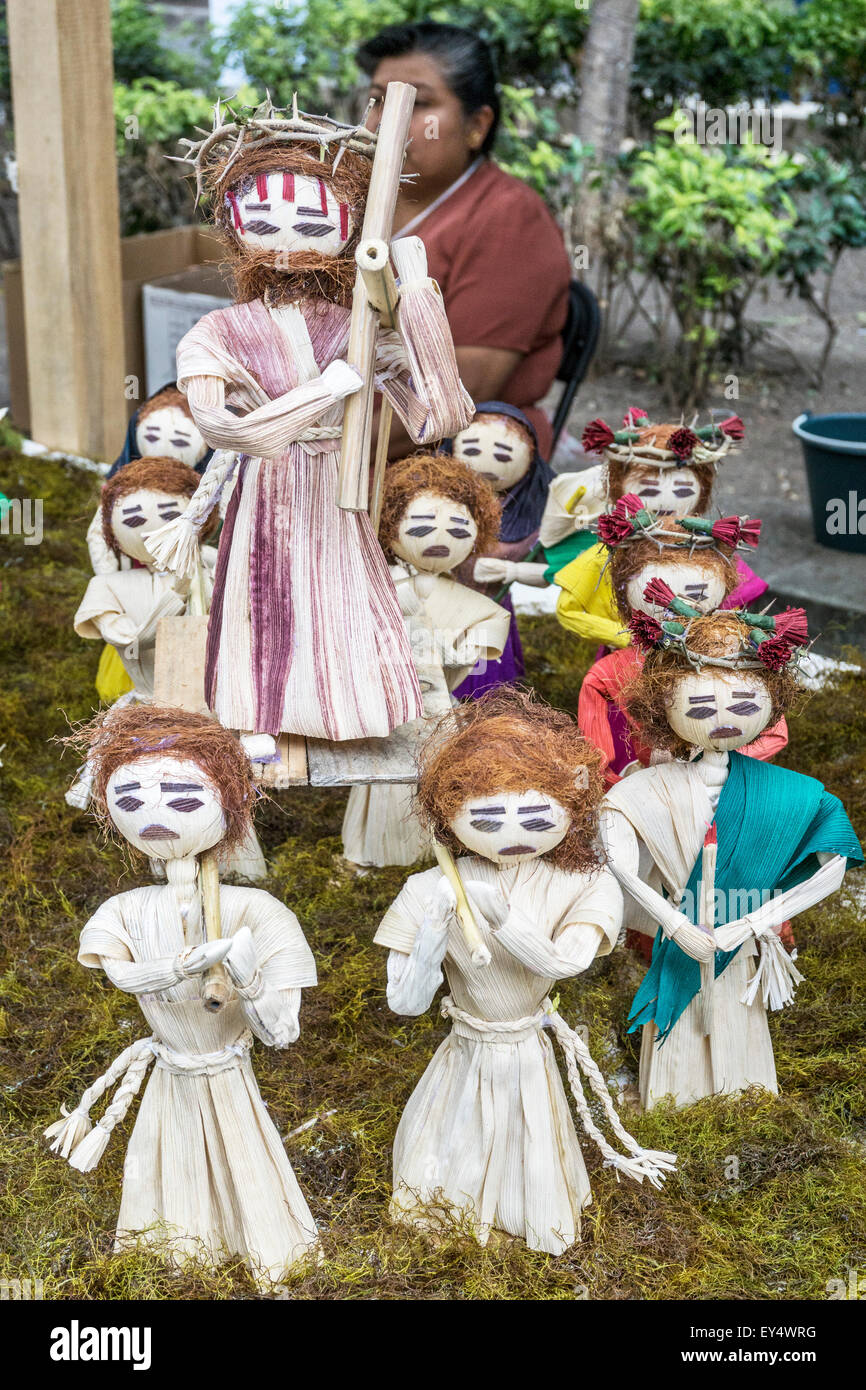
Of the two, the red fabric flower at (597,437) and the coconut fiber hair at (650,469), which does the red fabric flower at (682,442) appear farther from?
the red fabric flower at (597,437)

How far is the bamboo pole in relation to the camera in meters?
2.23

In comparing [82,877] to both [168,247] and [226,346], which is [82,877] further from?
[168,247]

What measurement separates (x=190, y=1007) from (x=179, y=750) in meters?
0.41

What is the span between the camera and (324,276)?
2.60 m

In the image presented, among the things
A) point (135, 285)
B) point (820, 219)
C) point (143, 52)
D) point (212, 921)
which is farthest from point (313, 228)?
point (143, 52)

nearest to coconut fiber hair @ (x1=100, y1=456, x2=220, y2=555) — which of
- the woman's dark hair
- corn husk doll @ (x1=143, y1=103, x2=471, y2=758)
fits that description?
corn husk doll @ (x1=143, y1=103, x2=471, y2=758)

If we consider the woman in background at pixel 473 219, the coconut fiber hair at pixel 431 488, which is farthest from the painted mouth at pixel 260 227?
the woman in background at pixel 473 219

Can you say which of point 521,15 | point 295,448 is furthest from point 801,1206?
point 521,15

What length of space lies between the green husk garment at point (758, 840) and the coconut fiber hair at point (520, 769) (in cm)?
36

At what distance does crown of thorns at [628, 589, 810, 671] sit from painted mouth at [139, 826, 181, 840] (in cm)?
92

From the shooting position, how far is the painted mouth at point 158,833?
220 cm

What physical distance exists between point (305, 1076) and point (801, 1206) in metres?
0.96

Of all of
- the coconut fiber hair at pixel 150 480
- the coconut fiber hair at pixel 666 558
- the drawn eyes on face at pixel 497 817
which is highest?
the coconut fiber hair at pixel 150 480

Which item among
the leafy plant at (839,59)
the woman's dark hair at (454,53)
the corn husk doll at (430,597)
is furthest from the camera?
the leafy plant at (839,59)
